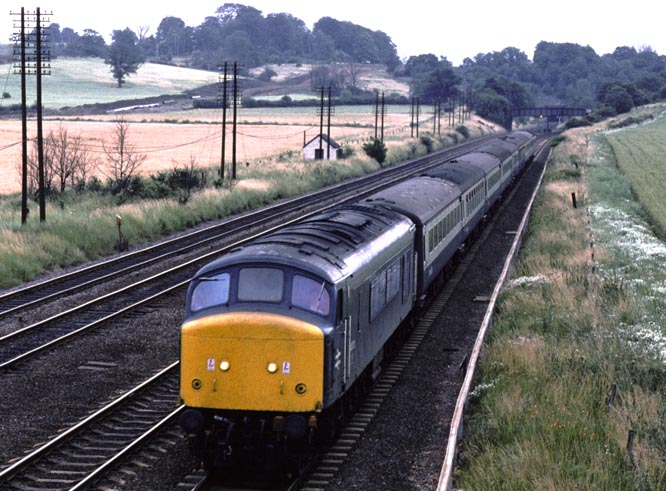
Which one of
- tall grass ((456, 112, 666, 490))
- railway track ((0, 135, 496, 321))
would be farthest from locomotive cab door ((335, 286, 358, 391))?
railway track ((0, 135, 496, 321))

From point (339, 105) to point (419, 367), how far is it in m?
171

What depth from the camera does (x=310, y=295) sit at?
40.9 ft

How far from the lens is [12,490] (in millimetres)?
12203

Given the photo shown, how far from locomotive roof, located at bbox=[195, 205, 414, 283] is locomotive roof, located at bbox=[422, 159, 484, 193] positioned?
38.1 ft

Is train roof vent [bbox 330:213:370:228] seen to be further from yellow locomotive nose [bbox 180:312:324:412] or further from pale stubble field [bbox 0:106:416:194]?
pale stubble field [bbox 0:106:416:194]

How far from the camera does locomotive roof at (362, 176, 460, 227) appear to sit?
845 inches

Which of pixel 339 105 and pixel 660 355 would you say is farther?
pixel 339 105

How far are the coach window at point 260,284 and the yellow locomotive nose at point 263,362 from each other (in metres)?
0.33

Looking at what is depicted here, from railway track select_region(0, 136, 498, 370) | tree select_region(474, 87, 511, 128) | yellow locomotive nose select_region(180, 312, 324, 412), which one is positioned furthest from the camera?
tree select_region(474, 87, 511, 128)

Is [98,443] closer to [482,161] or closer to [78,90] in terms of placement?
[482,161]

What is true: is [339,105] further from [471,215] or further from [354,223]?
[354,223]

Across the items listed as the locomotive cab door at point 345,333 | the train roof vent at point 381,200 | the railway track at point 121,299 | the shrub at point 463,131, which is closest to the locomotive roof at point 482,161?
the railway track at point 121,299

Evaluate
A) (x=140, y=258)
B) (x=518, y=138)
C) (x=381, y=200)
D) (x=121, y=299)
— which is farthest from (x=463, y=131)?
(x=381, y=200)

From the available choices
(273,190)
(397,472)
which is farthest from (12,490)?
(273,190)
